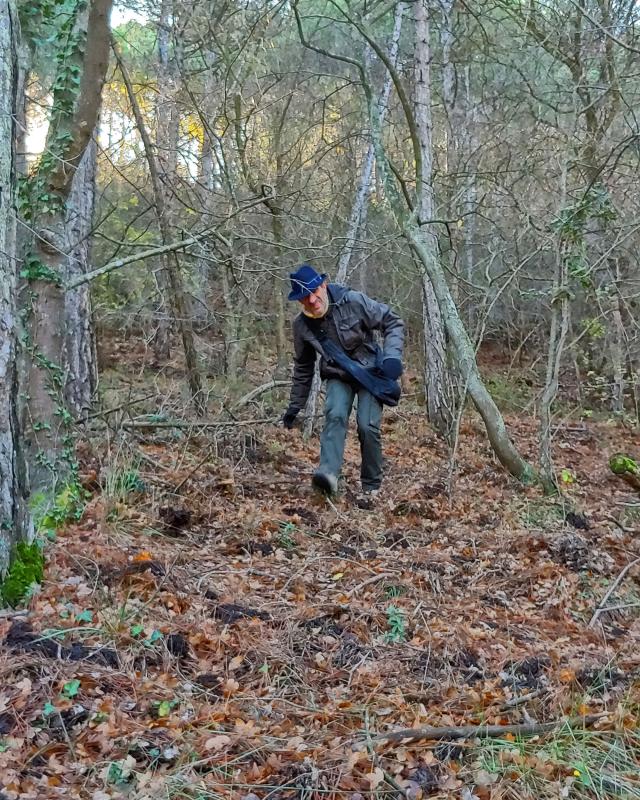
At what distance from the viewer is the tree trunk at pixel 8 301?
334 cm

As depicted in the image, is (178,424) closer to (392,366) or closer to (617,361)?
(392,366)

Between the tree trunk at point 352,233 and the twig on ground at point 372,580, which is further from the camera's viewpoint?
the tree trunk at point 352,233

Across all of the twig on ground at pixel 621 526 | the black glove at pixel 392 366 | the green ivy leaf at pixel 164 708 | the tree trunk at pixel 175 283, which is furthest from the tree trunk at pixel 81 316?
the twig on ground at pixel 621 526

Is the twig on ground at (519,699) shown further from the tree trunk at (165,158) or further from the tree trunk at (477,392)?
the tree trunk at (165,158)

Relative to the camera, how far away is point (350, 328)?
5.95m

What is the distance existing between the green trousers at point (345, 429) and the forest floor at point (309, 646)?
330 mm

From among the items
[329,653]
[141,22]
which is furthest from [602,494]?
[141,22]

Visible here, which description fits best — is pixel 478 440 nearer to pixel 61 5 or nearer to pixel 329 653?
pixel 329 653

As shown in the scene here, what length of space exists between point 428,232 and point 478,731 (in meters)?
6.72

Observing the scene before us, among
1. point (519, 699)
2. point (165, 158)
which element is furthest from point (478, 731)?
point (165, 158)

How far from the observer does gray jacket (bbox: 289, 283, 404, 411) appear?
5945 millimetres

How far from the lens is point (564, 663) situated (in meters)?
3.52

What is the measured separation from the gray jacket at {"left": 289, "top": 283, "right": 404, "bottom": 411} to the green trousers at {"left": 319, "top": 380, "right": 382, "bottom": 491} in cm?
15

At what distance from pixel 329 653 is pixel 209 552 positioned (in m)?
1.46
